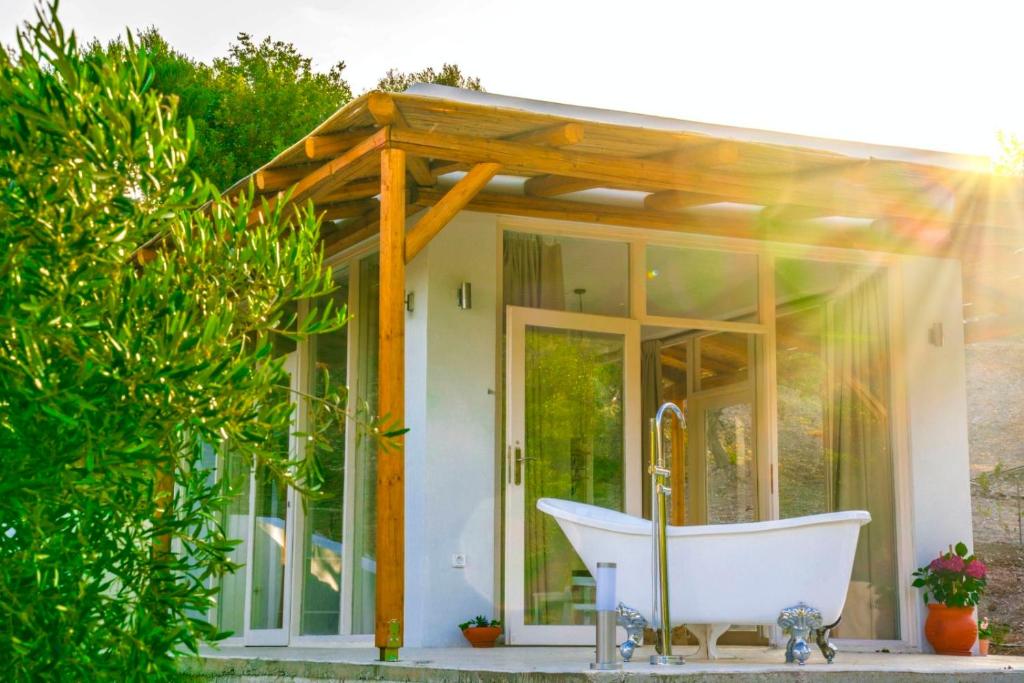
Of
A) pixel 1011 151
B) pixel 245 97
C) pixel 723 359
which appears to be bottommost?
pixel 723 359

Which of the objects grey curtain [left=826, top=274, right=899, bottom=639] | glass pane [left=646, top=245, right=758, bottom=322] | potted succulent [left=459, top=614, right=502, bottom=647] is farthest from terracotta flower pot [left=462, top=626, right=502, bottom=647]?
grey curtain [left=826, top=274, right=899, bottom=639]

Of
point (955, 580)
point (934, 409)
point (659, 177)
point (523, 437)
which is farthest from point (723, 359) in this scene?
point (659, 177)

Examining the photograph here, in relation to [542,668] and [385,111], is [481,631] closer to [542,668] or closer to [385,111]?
[542,668]

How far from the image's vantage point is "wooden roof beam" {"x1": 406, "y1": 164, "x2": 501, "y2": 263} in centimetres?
604

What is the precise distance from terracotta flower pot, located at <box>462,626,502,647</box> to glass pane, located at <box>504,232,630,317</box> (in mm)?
1873

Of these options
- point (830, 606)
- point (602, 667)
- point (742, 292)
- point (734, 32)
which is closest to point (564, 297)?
point (742, 292)

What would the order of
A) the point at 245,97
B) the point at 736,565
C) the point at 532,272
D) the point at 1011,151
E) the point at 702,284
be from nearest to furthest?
the point at 736,565 < the point at 532,272 < the point at 702,284 < the point at 245,97 < the point at 1011,151

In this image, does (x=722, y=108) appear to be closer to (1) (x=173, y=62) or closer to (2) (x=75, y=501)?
(1) (x=173, y=62)

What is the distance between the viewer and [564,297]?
7.66 meters

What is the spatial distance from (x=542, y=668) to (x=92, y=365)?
2.64 m

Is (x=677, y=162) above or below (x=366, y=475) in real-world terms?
above

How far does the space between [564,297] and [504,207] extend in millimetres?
650

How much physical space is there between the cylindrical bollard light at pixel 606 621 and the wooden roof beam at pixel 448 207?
5.77ft

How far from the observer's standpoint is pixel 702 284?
8.09m
